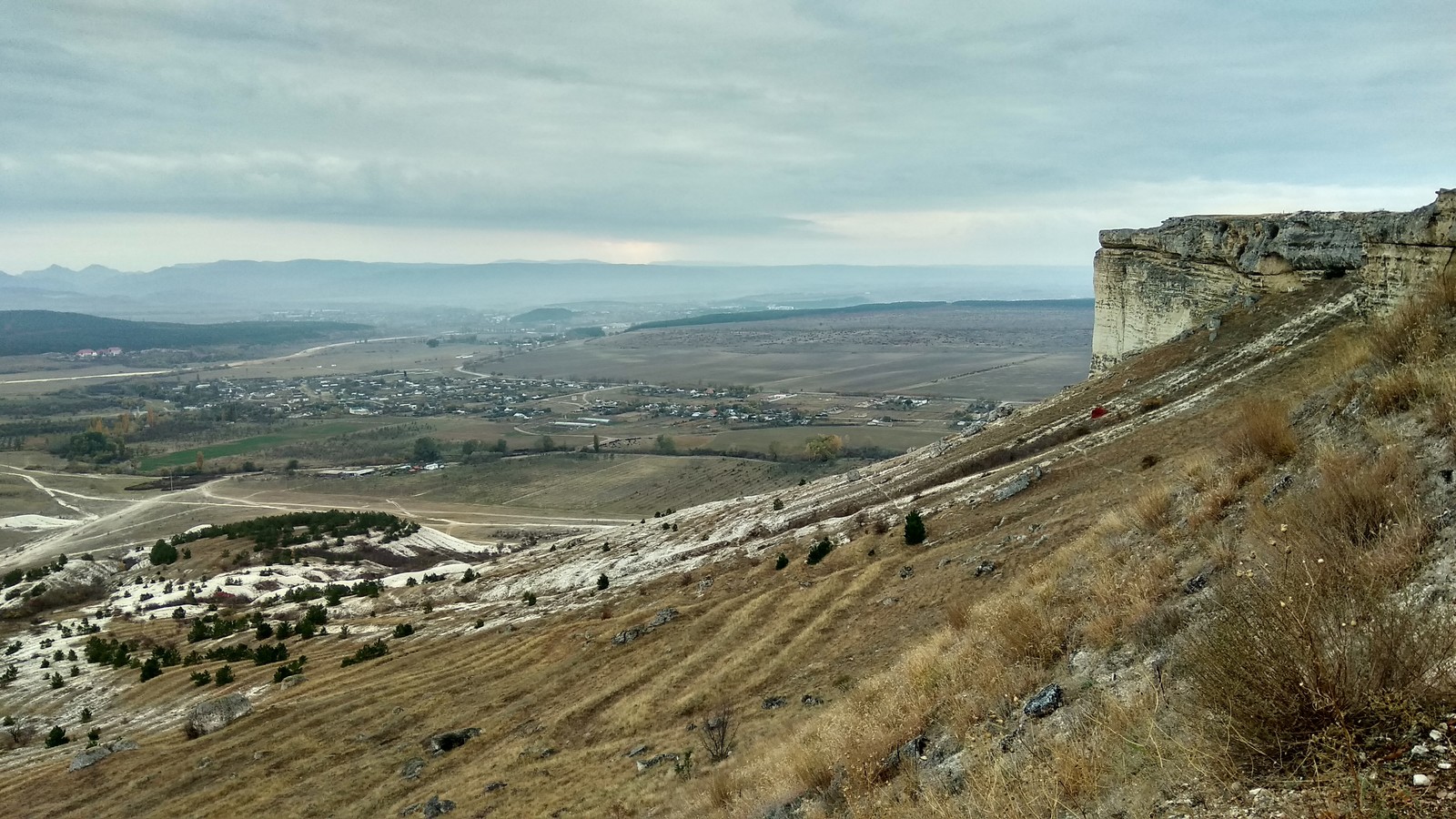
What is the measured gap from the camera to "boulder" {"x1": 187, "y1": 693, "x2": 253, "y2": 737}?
18328 mm

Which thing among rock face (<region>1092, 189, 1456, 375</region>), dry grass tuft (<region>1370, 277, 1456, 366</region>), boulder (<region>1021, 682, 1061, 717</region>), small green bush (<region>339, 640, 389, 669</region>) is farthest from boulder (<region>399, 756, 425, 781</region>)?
rock face (<region>1092, 189, 1456, 375</region>)

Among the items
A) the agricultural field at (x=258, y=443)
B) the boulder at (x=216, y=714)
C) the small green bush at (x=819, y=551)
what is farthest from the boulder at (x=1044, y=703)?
the agricultural field at (x=258, y=443)

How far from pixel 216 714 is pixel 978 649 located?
1857cm

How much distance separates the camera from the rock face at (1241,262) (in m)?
15.2

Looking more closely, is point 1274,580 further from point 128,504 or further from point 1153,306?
point 128,504

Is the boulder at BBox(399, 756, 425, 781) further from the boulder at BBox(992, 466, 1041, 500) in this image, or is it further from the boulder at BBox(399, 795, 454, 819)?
the boulder at BBox(992, 466, 1041, 500)

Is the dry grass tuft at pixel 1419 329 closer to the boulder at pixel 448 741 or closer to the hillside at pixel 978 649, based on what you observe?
the hillside at pixel 978 649

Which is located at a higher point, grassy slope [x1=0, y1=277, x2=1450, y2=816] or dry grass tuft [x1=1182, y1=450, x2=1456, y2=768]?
dry grass tuft [x1=1182, y1=450, x2=1456, y2=768]

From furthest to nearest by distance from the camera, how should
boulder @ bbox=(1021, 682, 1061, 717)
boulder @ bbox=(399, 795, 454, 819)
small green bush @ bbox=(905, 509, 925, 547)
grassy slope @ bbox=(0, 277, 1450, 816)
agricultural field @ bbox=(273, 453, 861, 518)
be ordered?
agricultural field @ bbox=(273, 453, 861, 518) < small green bush @ bbox=(905, 509, 925, 547) < boulder @ bbox=(399, 795, 454, 819) < grassy slope @ bbox=(0, 277, 1450, 816) < boulder @ bbox=(1021, 682, 1061, 717)

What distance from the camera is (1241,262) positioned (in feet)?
83.8

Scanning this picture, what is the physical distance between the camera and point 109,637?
31.3 m

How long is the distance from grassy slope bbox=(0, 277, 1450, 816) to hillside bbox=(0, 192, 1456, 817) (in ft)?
0.22

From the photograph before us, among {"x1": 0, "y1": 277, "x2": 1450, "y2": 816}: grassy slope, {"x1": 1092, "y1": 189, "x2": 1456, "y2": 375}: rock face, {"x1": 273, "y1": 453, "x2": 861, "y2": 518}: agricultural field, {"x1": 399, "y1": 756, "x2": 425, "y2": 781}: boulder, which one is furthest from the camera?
{"x1": 273, "y1": 453, "x2": 861, "y2": 518}: agricultural field

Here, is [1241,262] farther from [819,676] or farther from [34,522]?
[34,522]
